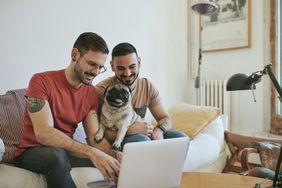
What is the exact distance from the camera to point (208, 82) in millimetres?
3258

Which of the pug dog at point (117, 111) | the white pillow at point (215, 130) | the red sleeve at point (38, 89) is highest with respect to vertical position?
the red sleeve at point (38, 89)

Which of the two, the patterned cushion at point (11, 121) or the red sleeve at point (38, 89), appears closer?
the red sleeve at point (38, 89)

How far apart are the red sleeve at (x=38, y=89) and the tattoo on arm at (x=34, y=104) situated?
0.07 feet

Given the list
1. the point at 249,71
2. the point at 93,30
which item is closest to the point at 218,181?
the point at 93,30

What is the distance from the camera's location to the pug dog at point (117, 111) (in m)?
1.47

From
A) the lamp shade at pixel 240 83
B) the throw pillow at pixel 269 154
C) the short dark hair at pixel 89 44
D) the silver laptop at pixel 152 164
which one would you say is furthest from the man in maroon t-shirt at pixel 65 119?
the throw pillow at pixel 269 154

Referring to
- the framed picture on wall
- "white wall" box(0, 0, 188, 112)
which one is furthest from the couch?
the framed picture on wall

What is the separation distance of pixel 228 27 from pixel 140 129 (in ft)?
7.14

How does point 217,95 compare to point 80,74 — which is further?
point 217,95

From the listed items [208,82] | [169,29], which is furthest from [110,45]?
[208,82]

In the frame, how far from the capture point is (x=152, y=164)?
3.31 feet

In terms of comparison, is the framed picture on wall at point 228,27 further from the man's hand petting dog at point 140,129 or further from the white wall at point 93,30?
the man's hand petting dog at point 140,129

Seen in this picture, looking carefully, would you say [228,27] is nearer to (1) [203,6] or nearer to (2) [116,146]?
(1) [203,6]

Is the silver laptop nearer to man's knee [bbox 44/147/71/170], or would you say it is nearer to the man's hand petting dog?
man's knee [bbox 44/147/71/170]
